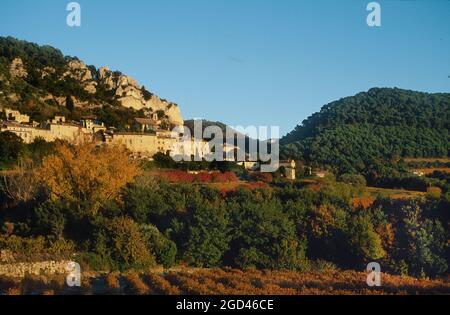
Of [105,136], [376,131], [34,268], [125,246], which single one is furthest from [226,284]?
[105,136]

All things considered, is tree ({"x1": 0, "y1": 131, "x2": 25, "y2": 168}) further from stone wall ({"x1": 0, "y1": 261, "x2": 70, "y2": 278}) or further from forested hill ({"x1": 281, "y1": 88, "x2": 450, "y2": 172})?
forested hill ({"x1": 281, "y1": 88, "x2": 450, "y2": 172})

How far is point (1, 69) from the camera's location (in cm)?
5959

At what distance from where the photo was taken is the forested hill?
3722 centimetres

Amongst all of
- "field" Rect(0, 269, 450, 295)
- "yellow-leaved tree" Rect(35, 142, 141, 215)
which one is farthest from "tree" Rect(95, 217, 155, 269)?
"yellow-leaved tree" Rect(35, 142, 141, 215)

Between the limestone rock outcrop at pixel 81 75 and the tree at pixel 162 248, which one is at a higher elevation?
the limestone rock outcrop at pixel 81 75

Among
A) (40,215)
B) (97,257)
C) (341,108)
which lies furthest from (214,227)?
(341,108)

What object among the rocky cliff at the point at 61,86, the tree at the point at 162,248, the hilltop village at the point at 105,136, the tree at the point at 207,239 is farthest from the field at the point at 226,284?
the rocky cliff at the point at 61,86

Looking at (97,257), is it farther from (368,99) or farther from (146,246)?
(368,99)

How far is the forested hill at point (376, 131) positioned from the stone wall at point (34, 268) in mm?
22326

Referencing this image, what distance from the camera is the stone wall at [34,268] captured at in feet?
51.9

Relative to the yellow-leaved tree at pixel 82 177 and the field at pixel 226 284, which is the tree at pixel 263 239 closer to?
the field at pixel 226 284

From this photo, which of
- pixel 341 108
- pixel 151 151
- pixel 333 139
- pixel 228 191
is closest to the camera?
pixel 228 191

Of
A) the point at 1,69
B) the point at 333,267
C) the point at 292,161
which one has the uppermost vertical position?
the point at 1,69

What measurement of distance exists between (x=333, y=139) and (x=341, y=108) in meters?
10.3
